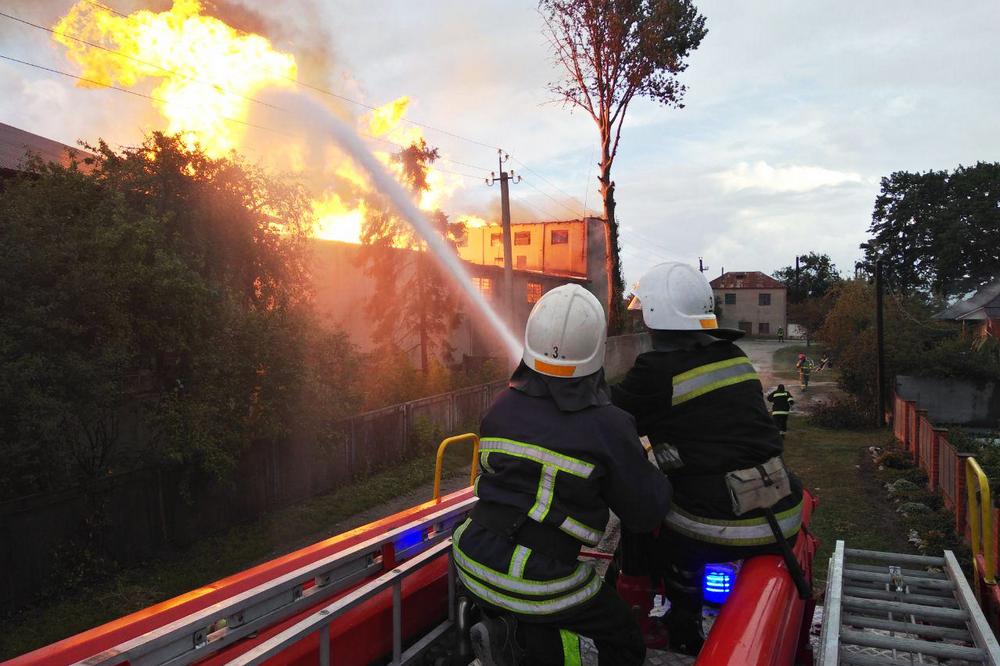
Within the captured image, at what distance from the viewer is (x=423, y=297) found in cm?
1839

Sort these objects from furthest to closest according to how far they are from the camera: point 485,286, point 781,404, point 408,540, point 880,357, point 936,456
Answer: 1. point 485,286
2. point 880,357
3. point 936,456
4. point 781,404
5. point 408,540

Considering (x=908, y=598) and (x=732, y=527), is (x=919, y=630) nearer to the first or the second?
(x=908, y=598)

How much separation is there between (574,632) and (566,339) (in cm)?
100

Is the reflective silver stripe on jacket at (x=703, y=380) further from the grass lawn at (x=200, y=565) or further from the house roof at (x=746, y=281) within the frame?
the house roof at (x=746, y=281)

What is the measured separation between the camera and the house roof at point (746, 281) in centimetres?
7006

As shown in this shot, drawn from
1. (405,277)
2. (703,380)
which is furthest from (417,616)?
(405,277)

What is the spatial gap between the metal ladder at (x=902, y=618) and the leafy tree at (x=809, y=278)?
7113 cm

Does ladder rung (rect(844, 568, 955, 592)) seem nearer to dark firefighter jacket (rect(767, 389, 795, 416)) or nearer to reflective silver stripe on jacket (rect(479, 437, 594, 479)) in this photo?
dark firefighter jacket (rect(767, 389, 795, 416))

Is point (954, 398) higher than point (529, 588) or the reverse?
the reverse

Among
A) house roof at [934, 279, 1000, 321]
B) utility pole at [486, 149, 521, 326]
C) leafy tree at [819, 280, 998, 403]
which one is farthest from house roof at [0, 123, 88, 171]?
house roof at [934, 279, 1000, 321]

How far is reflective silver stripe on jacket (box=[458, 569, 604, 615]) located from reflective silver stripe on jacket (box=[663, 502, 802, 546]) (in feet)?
2.49

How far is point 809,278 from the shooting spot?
7544 centimetres

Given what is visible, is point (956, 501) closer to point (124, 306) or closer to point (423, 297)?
point (124, 306)

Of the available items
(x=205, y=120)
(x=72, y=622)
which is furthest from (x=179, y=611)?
(x=205, y=120)
